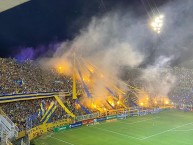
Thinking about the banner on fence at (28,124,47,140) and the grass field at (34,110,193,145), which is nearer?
the banner on fence at (28,124,47,140)

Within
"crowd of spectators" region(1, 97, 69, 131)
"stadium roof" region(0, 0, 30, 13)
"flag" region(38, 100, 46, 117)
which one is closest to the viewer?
"stadium roof" region(0, 0, 30, 13)

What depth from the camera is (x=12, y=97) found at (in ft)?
98.3

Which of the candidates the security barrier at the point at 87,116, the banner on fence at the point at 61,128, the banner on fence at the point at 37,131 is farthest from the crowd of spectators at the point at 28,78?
the banner on fence at the point at 61,128

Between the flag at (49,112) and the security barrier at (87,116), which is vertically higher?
the flag at (49,112)

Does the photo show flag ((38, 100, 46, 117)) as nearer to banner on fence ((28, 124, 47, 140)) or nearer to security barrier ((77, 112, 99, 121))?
banner on fence ((28, 124, 47, 140))

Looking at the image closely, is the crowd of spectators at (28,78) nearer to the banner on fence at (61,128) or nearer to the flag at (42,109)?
the flag at (42,109)

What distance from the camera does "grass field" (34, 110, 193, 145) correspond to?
28.3m

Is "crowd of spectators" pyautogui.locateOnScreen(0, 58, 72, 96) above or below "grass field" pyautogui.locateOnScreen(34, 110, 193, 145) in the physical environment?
above

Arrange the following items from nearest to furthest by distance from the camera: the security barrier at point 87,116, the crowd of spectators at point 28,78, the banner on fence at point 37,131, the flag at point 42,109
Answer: the banner on fence at point 37,131 < the crowd of spectators at point 28,78 < the flag at point 42,109 < the security barrier at point 87,116

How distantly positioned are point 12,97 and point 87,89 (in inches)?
608

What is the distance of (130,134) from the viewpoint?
1264 inches

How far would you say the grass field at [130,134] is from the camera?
28.3 metres

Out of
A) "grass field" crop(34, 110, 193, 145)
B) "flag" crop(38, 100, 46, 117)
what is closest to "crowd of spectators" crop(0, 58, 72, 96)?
"flag" crop(38, 100, 46, 117)

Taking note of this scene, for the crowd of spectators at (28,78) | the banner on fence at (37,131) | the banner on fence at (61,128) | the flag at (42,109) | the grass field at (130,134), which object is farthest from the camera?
the flag at (42,109)
